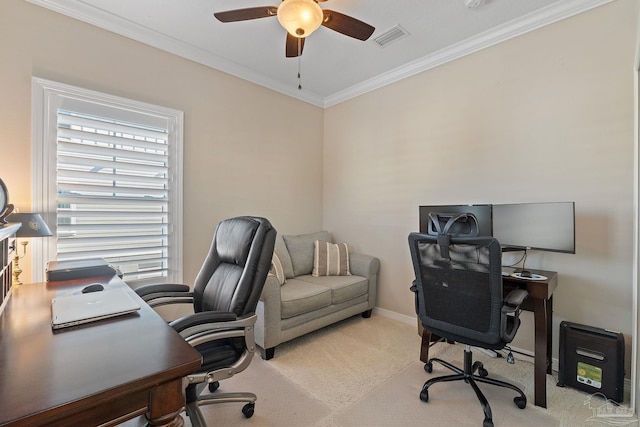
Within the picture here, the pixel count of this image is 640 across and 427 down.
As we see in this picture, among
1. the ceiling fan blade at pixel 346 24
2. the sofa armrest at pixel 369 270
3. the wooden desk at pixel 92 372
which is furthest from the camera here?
the sofa armrest at pixel 369 270

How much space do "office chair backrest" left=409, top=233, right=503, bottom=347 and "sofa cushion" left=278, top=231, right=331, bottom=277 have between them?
1638mm

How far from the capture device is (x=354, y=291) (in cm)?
315

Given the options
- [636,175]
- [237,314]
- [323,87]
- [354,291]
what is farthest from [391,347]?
[323,87]

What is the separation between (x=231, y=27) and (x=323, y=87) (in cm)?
147

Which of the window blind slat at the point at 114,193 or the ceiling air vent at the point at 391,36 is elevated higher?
the ceiling air vent at the point at 391,36

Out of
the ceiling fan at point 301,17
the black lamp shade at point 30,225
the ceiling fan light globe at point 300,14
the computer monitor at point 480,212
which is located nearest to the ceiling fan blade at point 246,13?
the ceiling fan at point 301,17

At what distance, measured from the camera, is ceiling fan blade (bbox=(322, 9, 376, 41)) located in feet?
5.99

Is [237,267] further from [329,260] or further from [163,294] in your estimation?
[329,260]

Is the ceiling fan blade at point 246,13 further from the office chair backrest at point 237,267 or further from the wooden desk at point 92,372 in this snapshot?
the wooden desk at point 92,372

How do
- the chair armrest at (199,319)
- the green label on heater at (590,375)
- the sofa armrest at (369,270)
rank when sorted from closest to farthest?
the chair armrest at (199,319)
the green label on heater at (590,375)
the sofa armrest at (369,270)

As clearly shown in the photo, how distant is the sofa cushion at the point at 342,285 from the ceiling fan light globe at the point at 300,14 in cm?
222

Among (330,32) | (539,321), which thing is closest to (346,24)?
(330,32)

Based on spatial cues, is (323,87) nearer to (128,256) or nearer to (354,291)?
(354,291)

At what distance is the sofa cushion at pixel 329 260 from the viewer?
3.39m
